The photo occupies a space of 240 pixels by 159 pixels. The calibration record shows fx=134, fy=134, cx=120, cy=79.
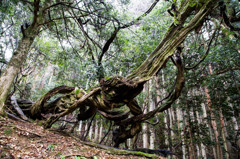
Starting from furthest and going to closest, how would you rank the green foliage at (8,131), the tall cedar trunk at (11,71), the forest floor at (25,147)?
the tall cedar trunk at (11,71), the green foliage at (8,131), the forest floor at (25,147)

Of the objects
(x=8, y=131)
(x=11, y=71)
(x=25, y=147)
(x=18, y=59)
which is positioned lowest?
(x=25, y=147)

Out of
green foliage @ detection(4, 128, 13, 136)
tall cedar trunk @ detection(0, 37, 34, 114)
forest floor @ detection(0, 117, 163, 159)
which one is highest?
tall cedar trunk @ detection(0, 37, 34, 114)

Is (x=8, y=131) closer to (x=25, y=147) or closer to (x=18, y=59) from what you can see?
(x=25, y=147)

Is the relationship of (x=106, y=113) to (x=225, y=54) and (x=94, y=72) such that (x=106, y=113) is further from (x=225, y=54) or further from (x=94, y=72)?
(x=225, y=54)

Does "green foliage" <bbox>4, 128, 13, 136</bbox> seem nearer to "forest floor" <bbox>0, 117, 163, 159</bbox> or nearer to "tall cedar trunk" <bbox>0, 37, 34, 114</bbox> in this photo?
"forest floor" <bbox>0, 117, 163, 159</bbox>

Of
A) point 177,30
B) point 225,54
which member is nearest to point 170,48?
point 177,30

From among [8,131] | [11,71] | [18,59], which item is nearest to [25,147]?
[8,131]

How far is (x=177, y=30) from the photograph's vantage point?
3.29 metres

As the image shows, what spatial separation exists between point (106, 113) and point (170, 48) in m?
2.53

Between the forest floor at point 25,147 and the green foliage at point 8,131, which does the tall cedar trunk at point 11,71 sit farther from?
the green foliage at point 8,131

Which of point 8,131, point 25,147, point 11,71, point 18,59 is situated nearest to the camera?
point 25,147

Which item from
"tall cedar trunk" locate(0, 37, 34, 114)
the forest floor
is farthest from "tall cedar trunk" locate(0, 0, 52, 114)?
the forest floor

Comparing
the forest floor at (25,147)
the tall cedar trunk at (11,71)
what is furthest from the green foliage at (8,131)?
the tall cedar trunk at (11,71)

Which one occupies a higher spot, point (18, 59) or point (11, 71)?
point (18, 59)
